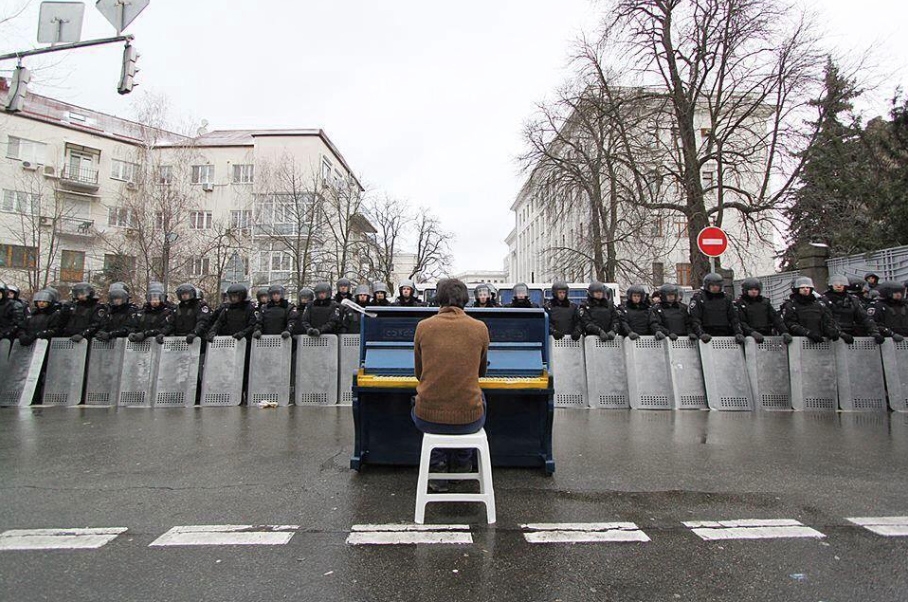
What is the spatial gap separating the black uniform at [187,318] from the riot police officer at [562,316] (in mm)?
6271

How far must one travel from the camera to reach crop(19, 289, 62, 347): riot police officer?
958 centimetres

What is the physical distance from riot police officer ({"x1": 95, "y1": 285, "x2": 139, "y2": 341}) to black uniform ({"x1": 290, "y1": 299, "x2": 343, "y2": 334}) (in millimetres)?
3076

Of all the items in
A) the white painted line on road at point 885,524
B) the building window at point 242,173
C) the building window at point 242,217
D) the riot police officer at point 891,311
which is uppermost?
the building window at point 242,173

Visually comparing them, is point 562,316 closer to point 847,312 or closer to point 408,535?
point 847,312

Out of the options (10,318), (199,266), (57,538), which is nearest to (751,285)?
(57,538)

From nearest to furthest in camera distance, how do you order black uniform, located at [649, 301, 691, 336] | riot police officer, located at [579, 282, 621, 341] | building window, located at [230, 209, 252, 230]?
riot police officer, located at [579, 282, 621, 341] < black uniform, located at [649, 301, 691, 336] < building window, located at [230, 209, 252, 230]

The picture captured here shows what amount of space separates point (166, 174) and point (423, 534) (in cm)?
2368

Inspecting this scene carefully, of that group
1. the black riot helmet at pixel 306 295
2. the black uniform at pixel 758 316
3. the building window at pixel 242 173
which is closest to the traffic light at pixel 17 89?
the black riot helmet at pixel 306 295

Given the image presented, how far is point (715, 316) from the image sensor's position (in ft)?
31.0

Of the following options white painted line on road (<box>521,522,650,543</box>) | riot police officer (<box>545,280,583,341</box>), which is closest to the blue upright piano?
white painted line on road (<box>521,522,650,543</box>)

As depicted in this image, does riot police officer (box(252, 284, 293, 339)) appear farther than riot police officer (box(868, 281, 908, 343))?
Yes

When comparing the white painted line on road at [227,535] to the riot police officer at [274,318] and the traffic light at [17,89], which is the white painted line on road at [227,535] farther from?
the traffic light at [17,89]

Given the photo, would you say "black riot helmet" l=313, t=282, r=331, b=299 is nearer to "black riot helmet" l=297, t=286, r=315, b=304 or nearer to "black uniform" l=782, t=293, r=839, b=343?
"black riot helmet" l=297, t=286, r=315, b=304

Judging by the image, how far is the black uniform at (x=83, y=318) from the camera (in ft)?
32.2
